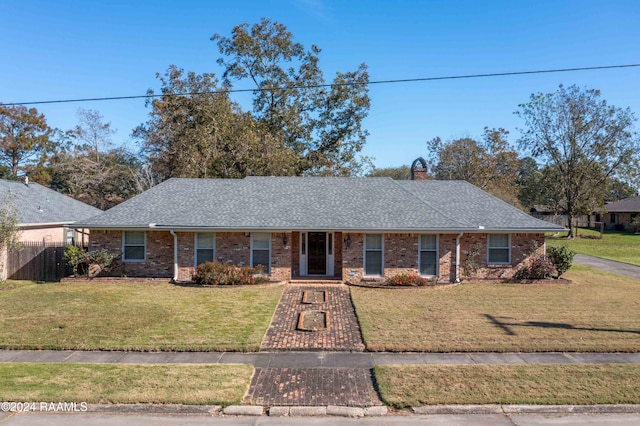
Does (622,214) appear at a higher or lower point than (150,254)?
higher

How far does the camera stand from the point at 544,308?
543 inches

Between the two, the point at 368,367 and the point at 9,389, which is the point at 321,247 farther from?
the point at 9,389

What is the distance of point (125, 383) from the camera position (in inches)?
314

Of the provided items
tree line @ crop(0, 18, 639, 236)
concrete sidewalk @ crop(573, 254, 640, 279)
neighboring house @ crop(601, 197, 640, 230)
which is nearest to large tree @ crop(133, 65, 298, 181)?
tree line @ crop(0, 18, 639, 236)

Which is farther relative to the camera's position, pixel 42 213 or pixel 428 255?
pixel 42 213

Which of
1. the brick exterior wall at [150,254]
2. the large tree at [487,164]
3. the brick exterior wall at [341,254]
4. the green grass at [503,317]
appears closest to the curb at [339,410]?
the green grass at [503,317]

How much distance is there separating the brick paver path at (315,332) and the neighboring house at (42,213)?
11.8 meters

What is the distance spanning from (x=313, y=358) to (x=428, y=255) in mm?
9899

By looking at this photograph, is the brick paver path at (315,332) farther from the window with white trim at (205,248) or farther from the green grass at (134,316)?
the window with white trim at (205,248)

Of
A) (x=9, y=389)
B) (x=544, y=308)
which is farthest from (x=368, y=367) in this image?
(x=544, y=308)

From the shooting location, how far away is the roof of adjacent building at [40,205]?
21.6 metres

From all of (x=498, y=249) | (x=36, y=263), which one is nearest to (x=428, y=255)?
(x=498, y=249)

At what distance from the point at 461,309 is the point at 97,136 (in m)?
42.7

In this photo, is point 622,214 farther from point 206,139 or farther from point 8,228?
point 8,228
